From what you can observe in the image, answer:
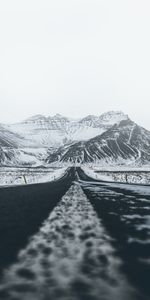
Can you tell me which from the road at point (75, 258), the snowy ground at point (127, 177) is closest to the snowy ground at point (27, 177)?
the snowy ground at point (127, 177)

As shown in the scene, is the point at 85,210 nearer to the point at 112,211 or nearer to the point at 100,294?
the point at 112,211

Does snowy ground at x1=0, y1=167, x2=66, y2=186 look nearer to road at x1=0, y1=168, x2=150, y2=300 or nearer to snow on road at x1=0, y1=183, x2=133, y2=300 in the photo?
road at x1=0, y1=168, x2=150, y2=300

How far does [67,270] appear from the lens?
842 centimetres

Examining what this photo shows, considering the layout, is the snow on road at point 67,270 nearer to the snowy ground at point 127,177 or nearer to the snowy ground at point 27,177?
the snowy ground at point 127,177

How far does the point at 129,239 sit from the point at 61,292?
555 centimetres

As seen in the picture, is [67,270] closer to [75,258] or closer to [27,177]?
[75,258]

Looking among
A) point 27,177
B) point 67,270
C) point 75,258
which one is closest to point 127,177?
point 27,177

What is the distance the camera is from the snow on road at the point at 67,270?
22.5ft

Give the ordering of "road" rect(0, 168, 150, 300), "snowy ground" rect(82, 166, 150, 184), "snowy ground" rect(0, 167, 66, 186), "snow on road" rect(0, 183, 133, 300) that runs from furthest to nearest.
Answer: "snowy ground" rect(0, 167, 66, 186)
"snowy ground" rect(82, 166, 150, 184)
"road" rect(0, 168, 150, 300)
"snow on road" rect(0, 183, 133, 300)

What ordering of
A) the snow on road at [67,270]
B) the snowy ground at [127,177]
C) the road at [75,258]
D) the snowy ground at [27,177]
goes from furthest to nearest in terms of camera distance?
1. the snowy ground at [27,177]
2. the snowy ground at [127,177]
3. the road at [75,258]
4. the snow on road at [67,270]

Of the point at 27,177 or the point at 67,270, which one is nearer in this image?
the point at 67,270

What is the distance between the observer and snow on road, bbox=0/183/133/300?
6867 millimetres

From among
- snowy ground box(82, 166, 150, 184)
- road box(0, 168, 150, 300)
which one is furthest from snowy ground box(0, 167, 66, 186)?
road box(0, 168, 150, 300)

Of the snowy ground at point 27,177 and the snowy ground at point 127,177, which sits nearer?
the snowy ground at point 127,177
